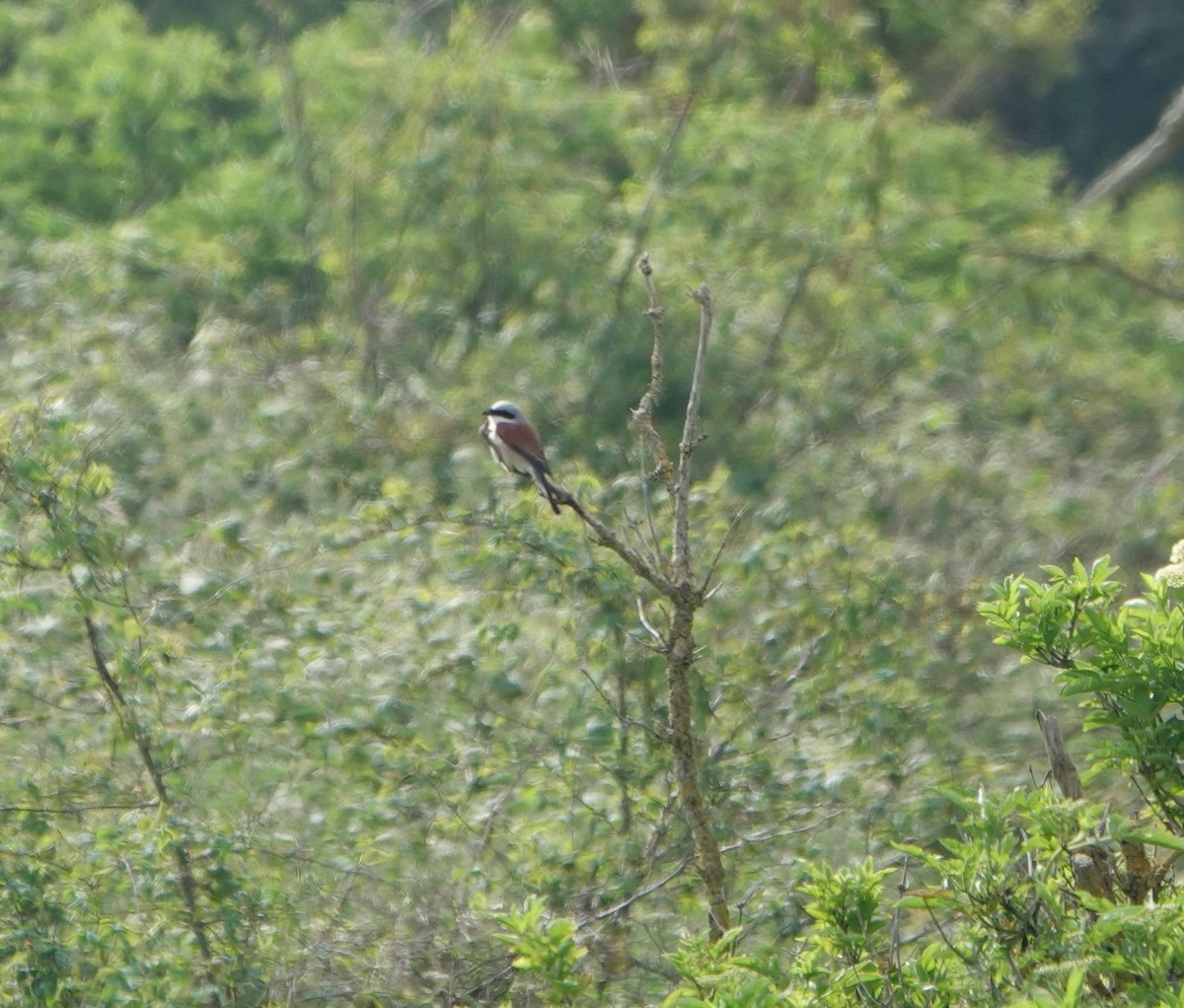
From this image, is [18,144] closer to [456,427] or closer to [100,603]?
[456,427]

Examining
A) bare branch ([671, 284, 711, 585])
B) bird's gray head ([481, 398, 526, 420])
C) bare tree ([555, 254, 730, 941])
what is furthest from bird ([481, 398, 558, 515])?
bare branch ([671, 284, 711, 585])

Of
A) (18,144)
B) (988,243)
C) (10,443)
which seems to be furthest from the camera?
(18,144)

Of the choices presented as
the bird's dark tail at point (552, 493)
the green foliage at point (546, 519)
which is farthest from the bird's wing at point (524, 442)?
the bird's dark tail at point (552, 493)

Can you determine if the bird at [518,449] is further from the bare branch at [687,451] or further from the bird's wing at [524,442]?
the bare branch at [687,451]

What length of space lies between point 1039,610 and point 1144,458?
7147 mm

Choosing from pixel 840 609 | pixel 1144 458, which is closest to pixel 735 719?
pixel 840 609

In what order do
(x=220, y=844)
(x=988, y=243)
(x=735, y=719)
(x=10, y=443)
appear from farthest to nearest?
1. (x=988, y=243)
2. (x=735, y=719)
3. (x=10, y=443)
4. (x=220, y=844)

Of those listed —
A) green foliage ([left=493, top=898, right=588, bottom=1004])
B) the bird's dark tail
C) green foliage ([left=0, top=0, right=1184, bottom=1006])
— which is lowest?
green foliage ([left=0, top=0, right=1184, bottom=1006])

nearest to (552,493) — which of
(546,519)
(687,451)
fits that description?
(546,519)

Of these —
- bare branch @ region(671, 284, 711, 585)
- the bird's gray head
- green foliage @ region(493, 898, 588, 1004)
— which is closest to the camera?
green foliage @ region(493, 898, 588, 1004)

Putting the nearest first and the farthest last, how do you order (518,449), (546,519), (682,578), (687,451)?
(687,451) < (682,578) < (546,519) < (518,449)

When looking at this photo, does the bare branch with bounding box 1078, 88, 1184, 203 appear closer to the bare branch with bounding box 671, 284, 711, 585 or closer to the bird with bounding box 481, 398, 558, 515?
the bird with bounding box 481, 398, 558, 515

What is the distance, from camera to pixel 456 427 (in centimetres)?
860

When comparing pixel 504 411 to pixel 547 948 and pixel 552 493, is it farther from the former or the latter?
pixel 547 948
